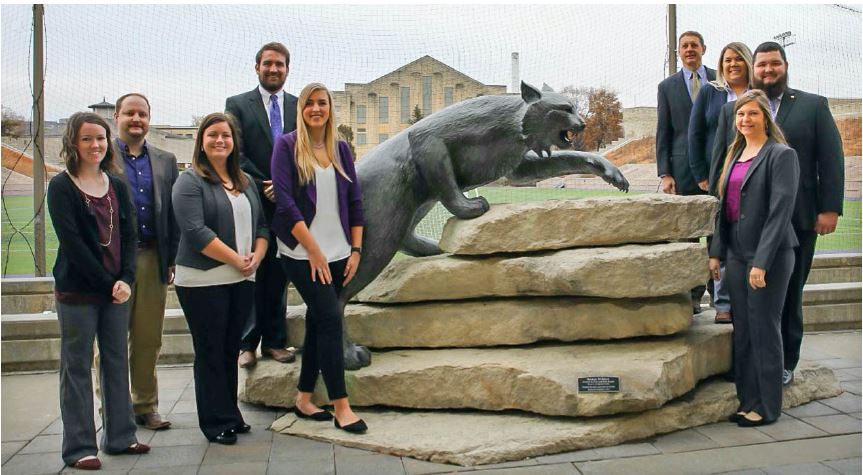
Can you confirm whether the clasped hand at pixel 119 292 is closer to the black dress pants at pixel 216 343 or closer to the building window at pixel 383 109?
the black dress pants at pixel 216 343

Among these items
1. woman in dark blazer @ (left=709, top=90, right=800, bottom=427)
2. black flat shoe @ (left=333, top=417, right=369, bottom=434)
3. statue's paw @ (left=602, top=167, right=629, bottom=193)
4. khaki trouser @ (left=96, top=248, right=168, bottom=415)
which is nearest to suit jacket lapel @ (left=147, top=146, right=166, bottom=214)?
khaki trouser @ (left=96, top=248, right=168, bottom=415)

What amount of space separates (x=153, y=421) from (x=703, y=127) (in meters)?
3.75

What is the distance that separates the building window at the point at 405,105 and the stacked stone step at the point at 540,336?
311 centimetres

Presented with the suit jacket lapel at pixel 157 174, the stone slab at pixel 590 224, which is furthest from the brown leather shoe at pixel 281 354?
the stone slab at pixel 590 224

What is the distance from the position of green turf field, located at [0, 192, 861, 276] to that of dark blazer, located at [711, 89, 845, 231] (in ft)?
3.87

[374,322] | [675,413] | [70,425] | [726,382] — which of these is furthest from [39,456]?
[726,382]

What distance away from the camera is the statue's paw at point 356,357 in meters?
3.68

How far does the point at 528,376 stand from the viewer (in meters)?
3.43

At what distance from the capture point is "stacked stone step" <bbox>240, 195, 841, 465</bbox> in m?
3.36

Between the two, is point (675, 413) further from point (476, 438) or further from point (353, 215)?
point (353, 215)

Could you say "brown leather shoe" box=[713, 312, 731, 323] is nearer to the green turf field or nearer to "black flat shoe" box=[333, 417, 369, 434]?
the green turf field

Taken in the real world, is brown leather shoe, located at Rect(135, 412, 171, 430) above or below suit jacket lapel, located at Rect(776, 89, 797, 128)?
below

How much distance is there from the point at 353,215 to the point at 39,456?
1.94 metres

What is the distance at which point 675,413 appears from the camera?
3.50 m
